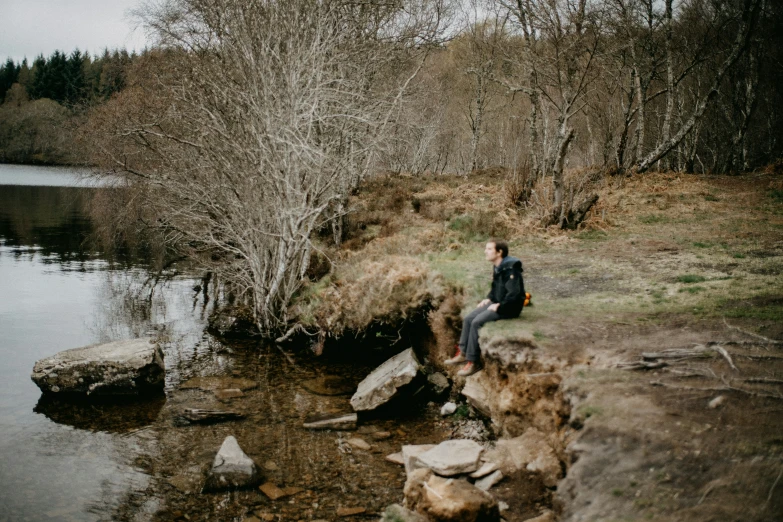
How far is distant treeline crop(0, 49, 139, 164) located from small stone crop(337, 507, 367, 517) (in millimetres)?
24954

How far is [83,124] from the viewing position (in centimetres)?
2331

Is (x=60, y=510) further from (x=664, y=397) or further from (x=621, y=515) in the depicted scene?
(x=664, y=397)

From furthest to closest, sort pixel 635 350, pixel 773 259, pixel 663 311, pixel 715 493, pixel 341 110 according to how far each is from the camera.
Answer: pixel 341 110
pixel 773 259
pixel 663 311
pixel 635 350
pixel 715 493

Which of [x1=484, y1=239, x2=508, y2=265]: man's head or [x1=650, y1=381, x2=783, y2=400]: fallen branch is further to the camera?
[x1=484, y1=239, x2=508, y2=265]: man's head

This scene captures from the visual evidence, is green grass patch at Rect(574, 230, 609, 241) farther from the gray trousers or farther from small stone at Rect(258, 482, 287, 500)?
small stone at Rect(258, 482, 287, 500)

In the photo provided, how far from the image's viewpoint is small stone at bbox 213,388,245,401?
365 inches

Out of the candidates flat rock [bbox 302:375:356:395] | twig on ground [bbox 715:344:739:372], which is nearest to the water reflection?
flat rock [bbox 302:375:356:395]

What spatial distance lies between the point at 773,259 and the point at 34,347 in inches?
596

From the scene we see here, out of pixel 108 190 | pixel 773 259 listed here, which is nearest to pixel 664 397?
pixel 773 259

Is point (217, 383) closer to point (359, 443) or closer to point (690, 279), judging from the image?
point (359, 443)

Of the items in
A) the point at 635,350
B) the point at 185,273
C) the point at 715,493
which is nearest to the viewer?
the point at 715,493

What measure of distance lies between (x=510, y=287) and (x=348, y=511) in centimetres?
350

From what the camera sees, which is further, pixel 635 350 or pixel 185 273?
pixel 185 273

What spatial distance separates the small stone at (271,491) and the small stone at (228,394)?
115 inches
